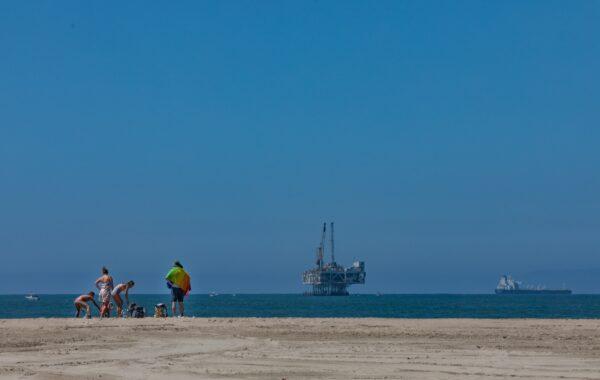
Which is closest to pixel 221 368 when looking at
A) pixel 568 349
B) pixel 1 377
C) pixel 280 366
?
pixel 280 366

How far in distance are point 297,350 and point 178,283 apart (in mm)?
11683

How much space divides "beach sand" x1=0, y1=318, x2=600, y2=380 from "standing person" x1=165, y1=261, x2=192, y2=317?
13.5ft

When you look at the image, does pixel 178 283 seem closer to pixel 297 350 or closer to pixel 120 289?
pixel 120 289

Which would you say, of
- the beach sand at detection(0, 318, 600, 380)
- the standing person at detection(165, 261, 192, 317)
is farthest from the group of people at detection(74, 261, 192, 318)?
the beach sand at detection(0, 318, 600, 380)

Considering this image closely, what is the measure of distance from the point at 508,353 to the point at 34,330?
1015cm

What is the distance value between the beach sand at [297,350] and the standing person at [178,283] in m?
4.13

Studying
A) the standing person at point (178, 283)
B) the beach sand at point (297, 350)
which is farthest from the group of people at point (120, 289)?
the beach sand at point (297, 350)

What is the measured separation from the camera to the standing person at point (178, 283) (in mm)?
24697

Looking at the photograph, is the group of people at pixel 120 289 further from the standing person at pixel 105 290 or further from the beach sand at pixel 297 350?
the beach sand at pixel 297 350

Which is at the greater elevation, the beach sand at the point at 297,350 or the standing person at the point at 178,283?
the standing person at the point at 178,283

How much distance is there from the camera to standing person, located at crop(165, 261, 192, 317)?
24697mm

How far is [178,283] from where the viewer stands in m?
24.8

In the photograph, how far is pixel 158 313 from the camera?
983 inches

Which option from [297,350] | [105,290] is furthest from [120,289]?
[297,350]
